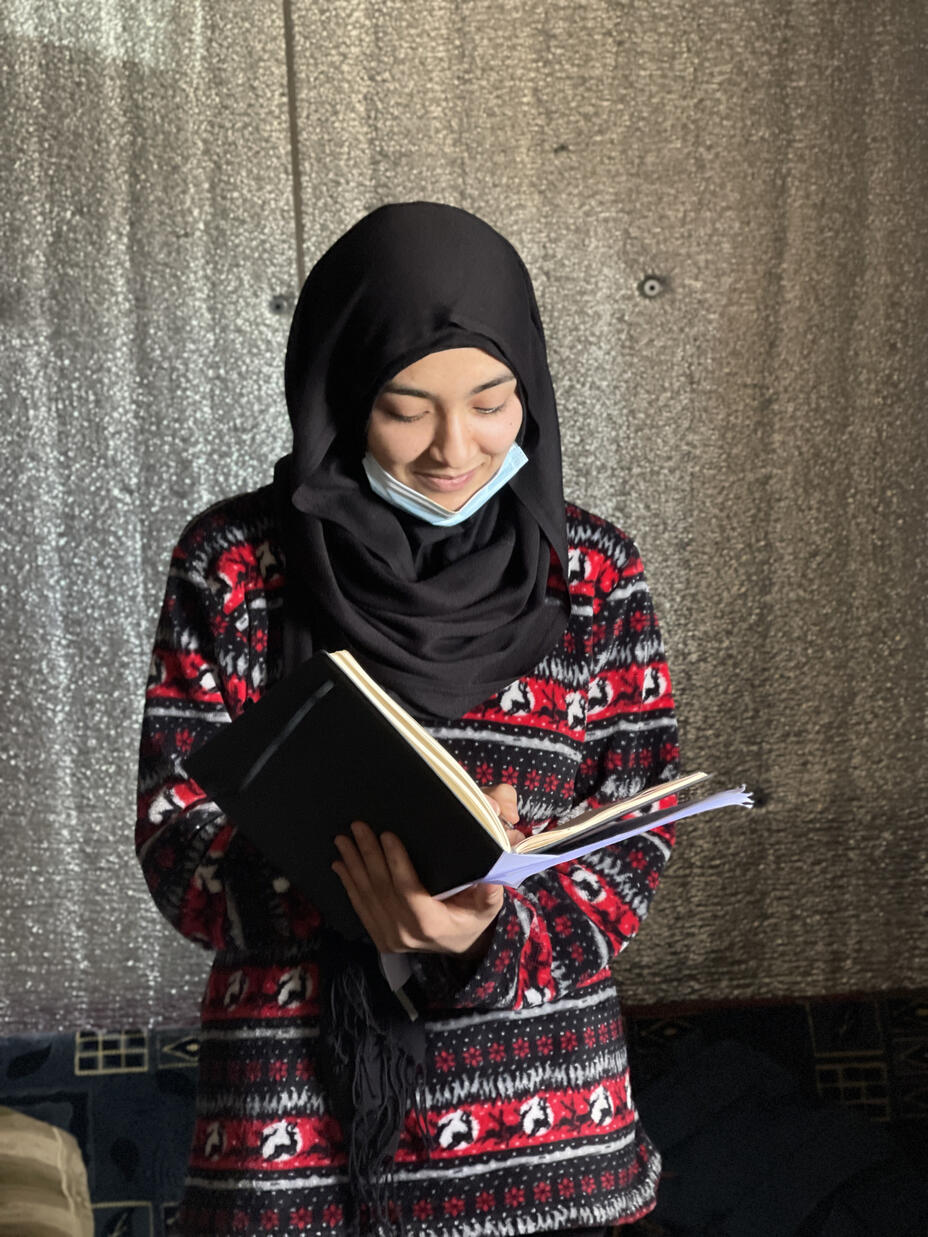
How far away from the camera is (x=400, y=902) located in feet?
3.11

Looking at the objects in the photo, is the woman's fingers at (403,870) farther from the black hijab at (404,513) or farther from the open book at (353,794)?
the black hijab at (404,513)

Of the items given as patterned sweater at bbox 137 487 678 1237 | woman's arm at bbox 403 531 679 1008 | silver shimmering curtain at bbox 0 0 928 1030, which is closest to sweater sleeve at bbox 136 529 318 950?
patterned sweater at bbox 137 487 678 1237

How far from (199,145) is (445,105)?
353mm

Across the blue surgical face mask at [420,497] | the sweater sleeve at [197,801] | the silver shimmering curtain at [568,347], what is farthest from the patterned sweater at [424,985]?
the silver shimmering curtain at [568,347]

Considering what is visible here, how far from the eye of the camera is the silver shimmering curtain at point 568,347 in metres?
1.94

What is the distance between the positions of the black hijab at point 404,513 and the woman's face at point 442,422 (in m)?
0.01

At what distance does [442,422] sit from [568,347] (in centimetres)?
92

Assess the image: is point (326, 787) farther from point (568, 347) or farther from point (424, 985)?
point (568, 347)

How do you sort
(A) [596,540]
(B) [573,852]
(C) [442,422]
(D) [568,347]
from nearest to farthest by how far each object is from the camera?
(B) [573,852], (C) [442,422], (A) [596,540], (D) [568,347]

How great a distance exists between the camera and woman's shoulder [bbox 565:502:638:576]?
126cm

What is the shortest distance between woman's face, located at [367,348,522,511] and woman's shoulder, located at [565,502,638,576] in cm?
14

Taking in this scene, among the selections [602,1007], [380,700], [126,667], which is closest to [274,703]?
[380,700]

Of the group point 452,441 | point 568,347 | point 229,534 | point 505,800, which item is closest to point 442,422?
point 452,441

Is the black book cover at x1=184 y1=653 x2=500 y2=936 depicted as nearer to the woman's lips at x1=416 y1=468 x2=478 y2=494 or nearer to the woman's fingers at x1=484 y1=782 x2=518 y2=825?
the woman's fingers at x1=484 y1=782 x2=518 y2=825
